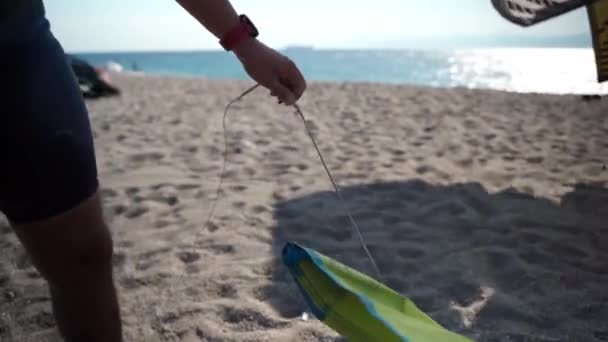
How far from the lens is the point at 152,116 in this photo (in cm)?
519

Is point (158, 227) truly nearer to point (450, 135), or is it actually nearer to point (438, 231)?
point (438, 231)

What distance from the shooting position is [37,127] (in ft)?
2.56

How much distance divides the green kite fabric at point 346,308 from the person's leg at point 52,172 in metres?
0.44

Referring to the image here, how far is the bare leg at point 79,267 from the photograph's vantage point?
84 cm

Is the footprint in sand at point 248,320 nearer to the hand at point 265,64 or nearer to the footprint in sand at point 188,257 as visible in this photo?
the footprint in sand at point 188,257

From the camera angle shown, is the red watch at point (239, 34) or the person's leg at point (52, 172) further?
the red watch at point (239, 34)

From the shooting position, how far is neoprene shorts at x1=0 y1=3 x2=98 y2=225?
76 cm

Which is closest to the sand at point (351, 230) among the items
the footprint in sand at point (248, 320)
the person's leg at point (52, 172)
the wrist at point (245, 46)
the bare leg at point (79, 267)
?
the footprint in sand at point (248, 320)

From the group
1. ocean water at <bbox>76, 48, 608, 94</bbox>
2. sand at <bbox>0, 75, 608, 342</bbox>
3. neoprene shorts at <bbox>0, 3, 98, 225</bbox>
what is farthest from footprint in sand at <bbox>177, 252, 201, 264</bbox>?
ocean water at <bbox>76, 48, 608, 94</bbox>

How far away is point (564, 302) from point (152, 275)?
1.55 metres

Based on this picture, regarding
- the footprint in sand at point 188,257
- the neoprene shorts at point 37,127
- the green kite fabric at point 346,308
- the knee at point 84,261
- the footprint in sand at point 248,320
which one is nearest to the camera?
the neoprene shorts at point 37,127

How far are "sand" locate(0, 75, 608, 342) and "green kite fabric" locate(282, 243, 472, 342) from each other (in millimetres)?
420

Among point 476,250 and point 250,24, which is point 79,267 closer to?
point 250,24

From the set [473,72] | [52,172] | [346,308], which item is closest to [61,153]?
[52,172]
